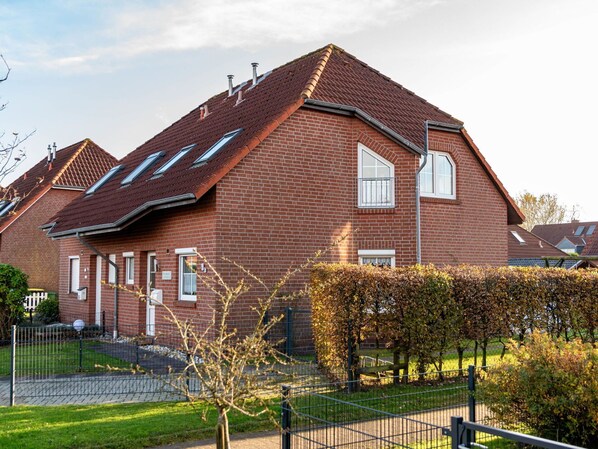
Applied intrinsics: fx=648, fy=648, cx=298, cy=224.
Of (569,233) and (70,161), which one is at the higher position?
(70,161)

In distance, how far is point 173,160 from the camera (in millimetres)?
18469

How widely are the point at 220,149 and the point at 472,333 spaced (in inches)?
300

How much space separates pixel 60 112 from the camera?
48.6ft

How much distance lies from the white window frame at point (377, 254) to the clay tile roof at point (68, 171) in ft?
59.0

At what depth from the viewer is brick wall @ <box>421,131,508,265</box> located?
57.9 ft

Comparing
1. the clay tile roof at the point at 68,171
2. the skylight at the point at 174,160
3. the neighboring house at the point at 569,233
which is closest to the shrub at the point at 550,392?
the skylight at the point at 174,160

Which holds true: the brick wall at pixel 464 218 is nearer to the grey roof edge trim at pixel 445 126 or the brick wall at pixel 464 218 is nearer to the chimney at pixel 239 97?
the grey roof edge trim at pixel 445 126

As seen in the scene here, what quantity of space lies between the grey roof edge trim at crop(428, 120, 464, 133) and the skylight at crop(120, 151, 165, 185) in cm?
841

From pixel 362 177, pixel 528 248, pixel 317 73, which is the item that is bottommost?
pixel 528 248

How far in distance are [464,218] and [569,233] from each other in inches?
2227

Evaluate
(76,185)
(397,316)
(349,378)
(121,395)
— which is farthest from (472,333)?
(76,185)

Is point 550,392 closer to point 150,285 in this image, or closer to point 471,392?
point 471,392

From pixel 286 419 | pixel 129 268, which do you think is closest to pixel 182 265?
pixel 129 268

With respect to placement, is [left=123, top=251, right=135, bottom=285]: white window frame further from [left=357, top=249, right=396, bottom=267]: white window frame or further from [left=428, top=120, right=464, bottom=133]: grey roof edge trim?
[left=428, top=120, right=464, bottom=133]: grey roof edge trim
